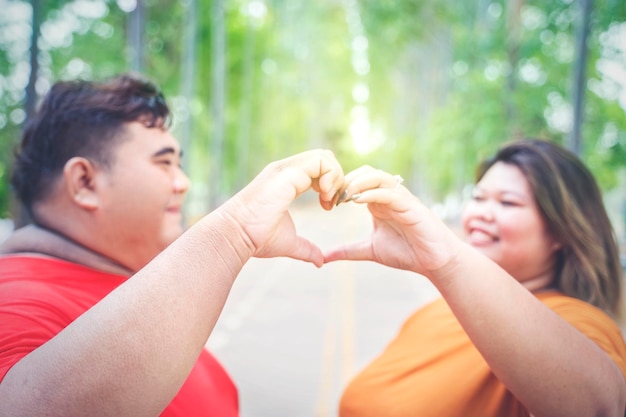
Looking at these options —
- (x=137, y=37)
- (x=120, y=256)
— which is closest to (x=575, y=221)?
(x=120, y=256)

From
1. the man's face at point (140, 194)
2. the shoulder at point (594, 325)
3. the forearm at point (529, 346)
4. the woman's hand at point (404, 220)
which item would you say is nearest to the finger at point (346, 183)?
the woman's hand at point (404, 220)

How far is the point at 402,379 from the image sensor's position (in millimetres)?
2035

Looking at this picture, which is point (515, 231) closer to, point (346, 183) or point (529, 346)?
point (529, 346)

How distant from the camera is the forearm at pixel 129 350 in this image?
971 mm

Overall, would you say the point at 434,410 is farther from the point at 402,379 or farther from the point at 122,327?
the point at 122,327

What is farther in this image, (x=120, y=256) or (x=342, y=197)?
(x=120, y=256)

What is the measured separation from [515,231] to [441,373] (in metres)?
0.61

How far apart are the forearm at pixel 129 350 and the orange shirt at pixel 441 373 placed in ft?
3.47

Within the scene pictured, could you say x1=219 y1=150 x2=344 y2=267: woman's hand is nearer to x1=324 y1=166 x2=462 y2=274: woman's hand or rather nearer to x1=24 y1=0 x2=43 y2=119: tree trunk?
x1=324 y1=166 x2=462 y2=274: woman's hand

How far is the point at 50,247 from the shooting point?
170cm

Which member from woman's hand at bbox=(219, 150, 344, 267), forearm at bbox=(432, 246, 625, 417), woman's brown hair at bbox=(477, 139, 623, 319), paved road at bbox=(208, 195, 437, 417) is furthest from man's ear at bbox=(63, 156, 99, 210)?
paved road at bbox=(208, 195, 437, 417)

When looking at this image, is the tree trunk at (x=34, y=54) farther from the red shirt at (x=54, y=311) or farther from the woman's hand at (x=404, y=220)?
the woman's hand at (x=404, y=220)

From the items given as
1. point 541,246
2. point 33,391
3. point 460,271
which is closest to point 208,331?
point 33,391

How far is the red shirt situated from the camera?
1163mm
